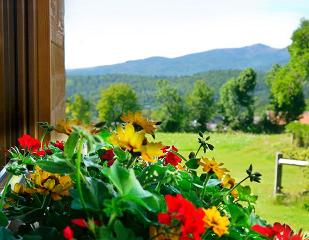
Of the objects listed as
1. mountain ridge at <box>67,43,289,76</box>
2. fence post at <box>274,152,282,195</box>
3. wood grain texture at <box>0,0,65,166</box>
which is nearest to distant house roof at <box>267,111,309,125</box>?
fence post at <box>274,152,282,195</box>

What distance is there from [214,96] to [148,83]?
0.55m

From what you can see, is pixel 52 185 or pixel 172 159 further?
pixel 172 159

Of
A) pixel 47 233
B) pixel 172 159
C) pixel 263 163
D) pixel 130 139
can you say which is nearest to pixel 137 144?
pixel 130 139

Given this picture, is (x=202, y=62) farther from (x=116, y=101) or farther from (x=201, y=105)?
(x=116, y=101)

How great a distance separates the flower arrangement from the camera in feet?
1.33

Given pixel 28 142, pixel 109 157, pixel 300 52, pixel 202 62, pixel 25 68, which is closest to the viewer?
pixel 109 157

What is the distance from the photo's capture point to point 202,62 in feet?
15.5

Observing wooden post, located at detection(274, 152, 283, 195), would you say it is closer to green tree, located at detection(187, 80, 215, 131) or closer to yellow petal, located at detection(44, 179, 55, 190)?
green tree, located at detection(187, 80, 215, 131)

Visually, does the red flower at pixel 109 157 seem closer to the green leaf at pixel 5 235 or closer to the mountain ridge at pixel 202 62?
the green leaf at pixel 5 235

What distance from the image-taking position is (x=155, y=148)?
1.51 ft

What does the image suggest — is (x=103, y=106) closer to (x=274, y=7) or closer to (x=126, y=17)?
(x=126, y=17)

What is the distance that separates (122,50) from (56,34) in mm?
3560

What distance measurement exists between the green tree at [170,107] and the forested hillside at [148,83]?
67 millimetres

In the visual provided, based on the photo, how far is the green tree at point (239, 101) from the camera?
422cm
